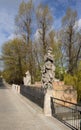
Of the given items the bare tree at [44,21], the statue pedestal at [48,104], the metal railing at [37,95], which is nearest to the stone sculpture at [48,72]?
the metal railing at [37,95]

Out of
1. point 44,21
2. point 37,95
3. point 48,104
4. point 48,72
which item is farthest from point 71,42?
point 48,104

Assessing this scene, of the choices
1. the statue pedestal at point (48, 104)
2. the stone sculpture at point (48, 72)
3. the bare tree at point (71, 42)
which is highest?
the bare tree at point (71, 42)

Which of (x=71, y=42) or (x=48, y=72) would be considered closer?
(x=48, y=72)

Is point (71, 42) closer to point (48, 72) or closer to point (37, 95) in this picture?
point (48, 72)

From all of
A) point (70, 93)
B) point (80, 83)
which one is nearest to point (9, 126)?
point (70, 93)

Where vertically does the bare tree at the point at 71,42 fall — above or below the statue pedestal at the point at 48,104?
above

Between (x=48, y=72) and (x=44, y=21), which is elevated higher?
(x=44, y=21)

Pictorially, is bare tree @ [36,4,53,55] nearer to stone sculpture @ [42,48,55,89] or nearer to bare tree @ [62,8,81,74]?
bare tree @ [62,8,81,74]

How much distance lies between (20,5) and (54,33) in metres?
8.14

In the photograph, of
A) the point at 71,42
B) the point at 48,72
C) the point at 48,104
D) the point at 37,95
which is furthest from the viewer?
the point at 71,42

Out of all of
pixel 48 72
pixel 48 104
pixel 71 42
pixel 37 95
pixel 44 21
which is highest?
pixel 44 21

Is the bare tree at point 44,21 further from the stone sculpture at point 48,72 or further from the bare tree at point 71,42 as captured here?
the stone sculpture at point 48,72

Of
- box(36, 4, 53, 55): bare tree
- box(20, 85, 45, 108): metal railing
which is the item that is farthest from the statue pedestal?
box(36, 4, 53, 55): bare tree

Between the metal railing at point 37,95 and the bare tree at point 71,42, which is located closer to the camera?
the metal railing at point 37,95
